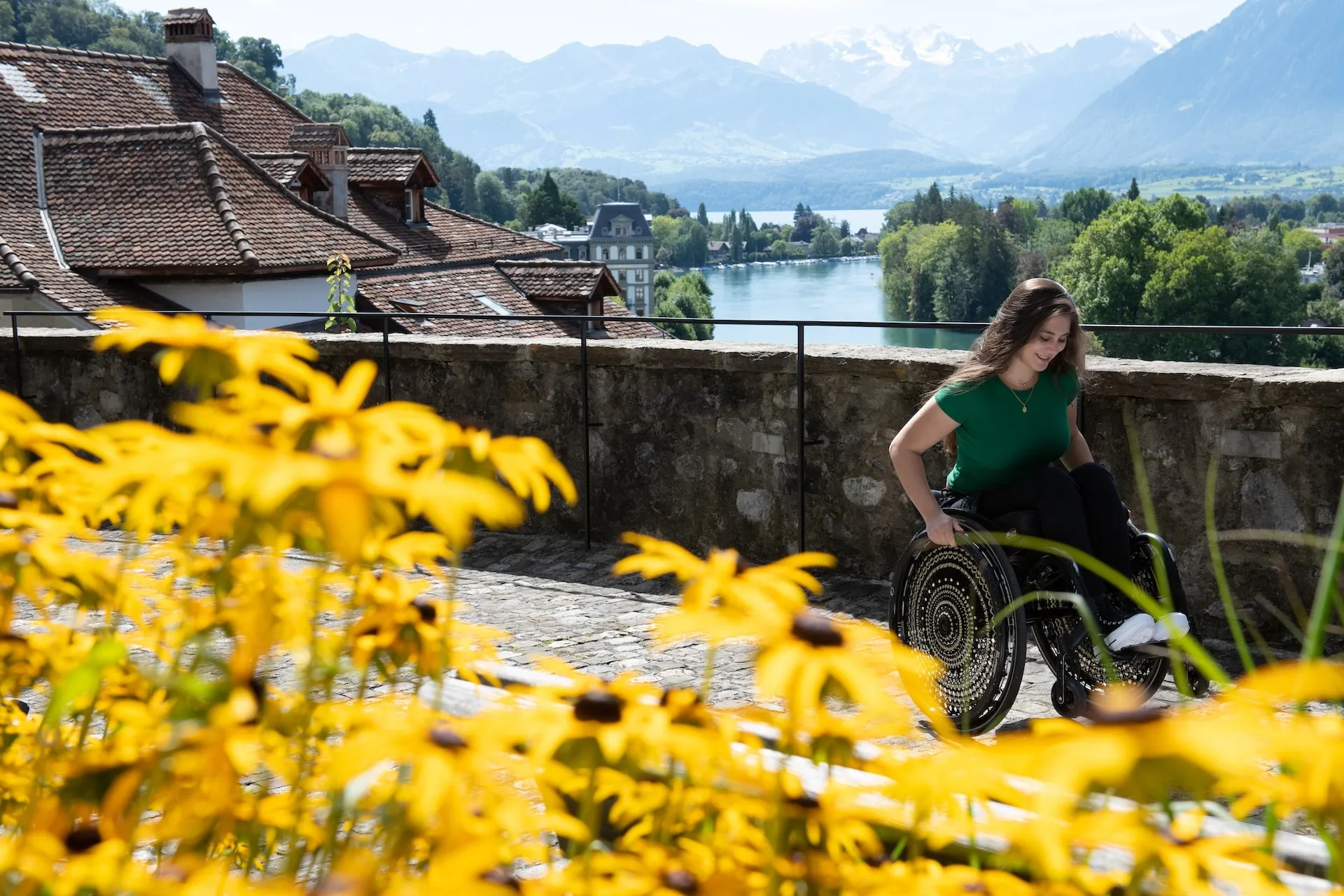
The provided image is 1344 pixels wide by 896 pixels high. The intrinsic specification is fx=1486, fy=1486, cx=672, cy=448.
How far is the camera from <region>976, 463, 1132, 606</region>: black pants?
3707 millimetres

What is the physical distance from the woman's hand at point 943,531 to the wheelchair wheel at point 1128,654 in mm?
436

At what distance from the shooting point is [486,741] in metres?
1.11

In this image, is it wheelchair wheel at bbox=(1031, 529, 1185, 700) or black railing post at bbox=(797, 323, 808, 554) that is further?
black railing post at bbox=(797, 323, 808, 554)

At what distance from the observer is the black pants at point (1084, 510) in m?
3.71

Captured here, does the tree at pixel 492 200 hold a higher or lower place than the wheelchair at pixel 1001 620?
higher

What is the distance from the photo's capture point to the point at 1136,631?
3584mm

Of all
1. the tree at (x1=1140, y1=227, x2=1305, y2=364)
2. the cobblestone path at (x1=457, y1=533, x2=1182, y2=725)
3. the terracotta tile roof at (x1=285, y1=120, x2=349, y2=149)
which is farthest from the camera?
the tree at (x1=1140, y1=227, x2=1305, y2=364)

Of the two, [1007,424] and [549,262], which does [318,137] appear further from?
[1007,424]

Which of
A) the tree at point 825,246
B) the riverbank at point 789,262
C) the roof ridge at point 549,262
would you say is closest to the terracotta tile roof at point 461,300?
the roof ridge at point 549,262

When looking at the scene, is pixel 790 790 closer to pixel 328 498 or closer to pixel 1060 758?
pixel 1060 758

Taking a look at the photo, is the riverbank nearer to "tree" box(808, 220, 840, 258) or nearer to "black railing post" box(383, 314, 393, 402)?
"tree" box(808, 220, 840, 258)

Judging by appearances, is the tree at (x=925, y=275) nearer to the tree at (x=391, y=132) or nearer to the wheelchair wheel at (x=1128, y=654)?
the tree at (x=391, y=132)

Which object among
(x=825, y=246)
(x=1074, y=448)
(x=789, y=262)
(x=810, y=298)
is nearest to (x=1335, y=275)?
(x=810, y=298)

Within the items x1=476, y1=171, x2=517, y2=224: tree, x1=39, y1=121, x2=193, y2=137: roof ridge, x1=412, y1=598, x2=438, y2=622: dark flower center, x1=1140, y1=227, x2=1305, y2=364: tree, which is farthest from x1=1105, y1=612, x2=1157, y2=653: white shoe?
x1=476, y1=171, x2=517, y2=224: tree
